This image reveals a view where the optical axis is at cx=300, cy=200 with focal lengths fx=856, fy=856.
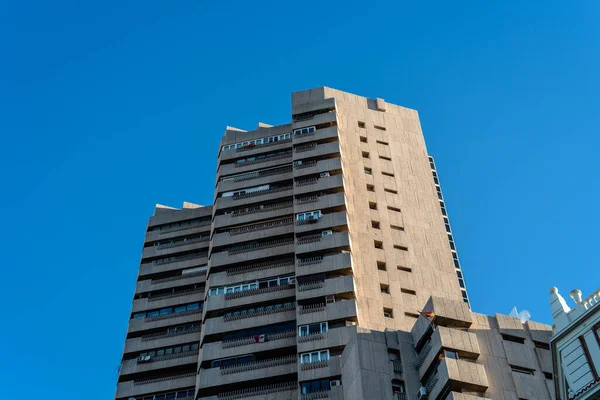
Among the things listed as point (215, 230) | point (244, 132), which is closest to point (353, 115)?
point (244, 132)

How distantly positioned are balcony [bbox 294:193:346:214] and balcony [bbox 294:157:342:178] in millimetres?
2559

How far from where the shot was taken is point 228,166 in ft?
227

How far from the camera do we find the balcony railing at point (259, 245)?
61344 millimetres

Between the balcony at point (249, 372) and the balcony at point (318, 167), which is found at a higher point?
the balcony at point (318, 167)

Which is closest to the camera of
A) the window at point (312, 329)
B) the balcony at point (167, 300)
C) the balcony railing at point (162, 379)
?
the window at point (312, 329)

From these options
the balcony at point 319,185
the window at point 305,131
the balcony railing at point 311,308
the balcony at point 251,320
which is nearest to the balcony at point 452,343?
the balcony railing at point 311,308

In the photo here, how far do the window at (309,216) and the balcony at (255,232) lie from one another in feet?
6.15

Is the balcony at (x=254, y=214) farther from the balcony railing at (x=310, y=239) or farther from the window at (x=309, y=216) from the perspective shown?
the balcony railing at (x=310, y=239)

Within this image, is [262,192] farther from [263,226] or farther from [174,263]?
[174,263]

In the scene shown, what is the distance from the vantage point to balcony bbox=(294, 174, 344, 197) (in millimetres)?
62062

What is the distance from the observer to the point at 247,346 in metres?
55.2

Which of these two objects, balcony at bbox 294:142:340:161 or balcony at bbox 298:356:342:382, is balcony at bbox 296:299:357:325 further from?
balcony at bbox 294:142:340:161

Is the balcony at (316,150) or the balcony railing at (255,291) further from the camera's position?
the balcony at (316,150)

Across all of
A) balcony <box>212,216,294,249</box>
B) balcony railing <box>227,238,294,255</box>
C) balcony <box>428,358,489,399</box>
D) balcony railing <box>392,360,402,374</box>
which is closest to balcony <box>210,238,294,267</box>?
balcony railing <box>227,238,294,255</box>
